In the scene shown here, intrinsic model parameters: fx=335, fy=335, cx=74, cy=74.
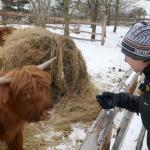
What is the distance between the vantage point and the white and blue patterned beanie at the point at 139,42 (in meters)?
2.60

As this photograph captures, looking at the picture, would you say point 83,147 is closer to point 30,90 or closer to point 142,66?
point 142,66

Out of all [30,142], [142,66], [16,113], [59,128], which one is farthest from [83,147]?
[59,128]

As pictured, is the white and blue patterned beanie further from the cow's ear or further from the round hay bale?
the round hay bale

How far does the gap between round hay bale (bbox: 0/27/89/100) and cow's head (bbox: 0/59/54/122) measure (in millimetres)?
2615

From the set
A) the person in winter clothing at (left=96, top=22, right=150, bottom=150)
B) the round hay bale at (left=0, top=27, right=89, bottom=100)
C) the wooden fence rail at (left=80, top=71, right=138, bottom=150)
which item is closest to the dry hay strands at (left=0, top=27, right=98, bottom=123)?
the round hay bale at (left=0, top=27, right=89, bottom=100)

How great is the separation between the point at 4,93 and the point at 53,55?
285cm

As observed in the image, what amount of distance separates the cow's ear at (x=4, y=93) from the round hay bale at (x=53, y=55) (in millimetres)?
2693

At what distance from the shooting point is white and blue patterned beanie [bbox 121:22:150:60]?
2.60 m

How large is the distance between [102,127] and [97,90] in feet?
14.8

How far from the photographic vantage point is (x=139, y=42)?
2.61m

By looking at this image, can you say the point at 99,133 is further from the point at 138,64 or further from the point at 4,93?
the point at 4,93

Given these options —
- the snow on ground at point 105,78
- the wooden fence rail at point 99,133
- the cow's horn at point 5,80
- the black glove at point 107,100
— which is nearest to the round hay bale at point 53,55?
the snow on ground at point 105,78

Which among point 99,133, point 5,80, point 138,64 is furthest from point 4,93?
point 138,64

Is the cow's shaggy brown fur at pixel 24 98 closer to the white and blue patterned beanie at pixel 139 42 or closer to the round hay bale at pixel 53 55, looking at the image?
the white and blue patterned beanie at pixel 139 42
